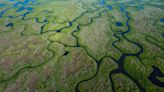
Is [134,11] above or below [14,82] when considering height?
above

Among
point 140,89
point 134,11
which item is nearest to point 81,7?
point 134,11

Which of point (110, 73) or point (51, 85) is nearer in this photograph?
point (51, 85)

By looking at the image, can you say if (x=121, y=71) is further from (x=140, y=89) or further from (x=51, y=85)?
(x=51, y=85)

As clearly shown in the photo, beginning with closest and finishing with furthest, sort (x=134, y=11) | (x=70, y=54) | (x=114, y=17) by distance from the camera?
(x=70, y=54) → (x=114, y=17) → (x=134, y=11)

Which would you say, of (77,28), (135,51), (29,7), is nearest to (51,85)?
(135,51)

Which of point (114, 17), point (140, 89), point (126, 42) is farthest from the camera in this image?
point (114, 17)

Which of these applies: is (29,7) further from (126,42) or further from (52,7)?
(126,42)
